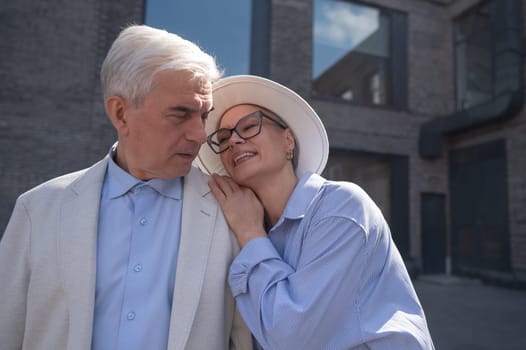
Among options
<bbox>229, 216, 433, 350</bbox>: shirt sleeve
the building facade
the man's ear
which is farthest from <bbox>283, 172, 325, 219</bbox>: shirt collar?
the building facade

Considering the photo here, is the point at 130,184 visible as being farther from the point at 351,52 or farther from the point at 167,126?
the point at 351,52

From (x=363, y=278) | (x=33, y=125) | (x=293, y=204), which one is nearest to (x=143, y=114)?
(x=293, y=204)

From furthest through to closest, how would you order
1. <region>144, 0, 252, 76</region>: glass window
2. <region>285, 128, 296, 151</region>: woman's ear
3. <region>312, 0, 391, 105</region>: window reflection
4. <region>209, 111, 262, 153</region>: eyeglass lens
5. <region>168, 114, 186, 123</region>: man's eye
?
<region>312, 0, 391, 105</region>: window reflection → <region>144, 0, 252, 76</region>: glass window → <region>285, 128, 296, 151</region>: woman's ear → <region>209, 111, 262, 153</region>: eyeglass lens → <region>168, 114, 186, 123</region>: man's eye

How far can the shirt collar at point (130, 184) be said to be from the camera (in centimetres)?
151

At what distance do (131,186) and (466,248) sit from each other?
1068 cm

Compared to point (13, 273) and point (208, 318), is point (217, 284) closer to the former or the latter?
point (208, 318)

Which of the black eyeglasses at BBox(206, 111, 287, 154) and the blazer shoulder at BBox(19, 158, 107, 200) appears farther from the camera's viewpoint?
the black eyeglasses at BBox(206, 111, 287, 154)

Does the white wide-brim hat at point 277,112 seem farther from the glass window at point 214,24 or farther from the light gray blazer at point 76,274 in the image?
the glass window at point 214,24

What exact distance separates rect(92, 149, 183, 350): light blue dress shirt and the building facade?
6.58 m

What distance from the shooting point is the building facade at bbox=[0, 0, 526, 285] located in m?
7.22

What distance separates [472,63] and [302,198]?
11.6 m

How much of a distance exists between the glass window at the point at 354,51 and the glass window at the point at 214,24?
189 centimetres

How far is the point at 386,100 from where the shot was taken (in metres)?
10.5

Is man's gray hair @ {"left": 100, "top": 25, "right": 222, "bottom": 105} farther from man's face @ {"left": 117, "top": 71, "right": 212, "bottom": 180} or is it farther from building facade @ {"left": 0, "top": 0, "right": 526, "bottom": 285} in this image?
building facade @ {"left": 0, "top": 0, "right": 526, "bottom": 285}
